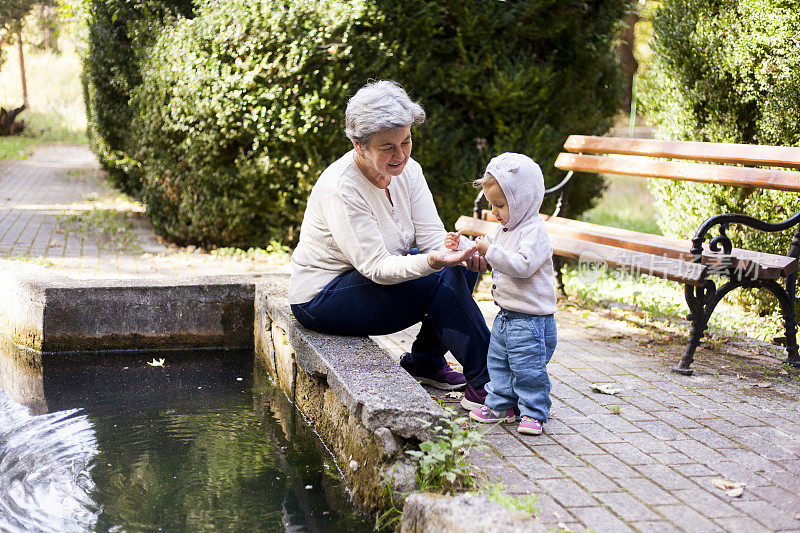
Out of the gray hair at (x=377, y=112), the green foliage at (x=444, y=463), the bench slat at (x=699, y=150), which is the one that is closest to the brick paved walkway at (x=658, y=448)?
the green foliage at (x=444, y=463)

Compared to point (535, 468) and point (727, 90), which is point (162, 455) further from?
point (727, 90)

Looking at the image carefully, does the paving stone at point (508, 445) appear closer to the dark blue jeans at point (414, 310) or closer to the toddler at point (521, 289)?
the toddler at point (521, 289)

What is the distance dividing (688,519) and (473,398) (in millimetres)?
1277

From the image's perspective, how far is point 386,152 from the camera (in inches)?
139

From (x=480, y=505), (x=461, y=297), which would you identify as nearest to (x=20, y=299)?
(x=461, y=297)

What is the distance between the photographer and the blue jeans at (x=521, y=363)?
3.37 metres

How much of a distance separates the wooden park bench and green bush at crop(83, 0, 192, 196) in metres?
4.52

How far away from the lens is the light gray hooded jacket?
3282mm

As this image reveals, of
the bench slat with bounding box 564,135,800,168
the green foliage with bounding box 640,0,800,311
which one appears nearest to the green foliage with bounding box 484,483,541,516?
the bench slat with bounding box 564,135,800,168

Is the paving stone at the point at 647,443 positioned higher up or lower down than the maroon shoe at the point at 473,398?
lower down

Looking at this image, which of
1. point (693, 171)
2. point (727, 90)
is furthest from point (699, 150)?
point (727, 90)

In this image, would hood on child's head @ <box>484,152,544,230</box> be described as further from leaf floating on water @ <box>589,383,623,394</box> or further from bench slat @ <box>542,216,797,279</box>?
bench slat @ <box>542,216,797,279</box>

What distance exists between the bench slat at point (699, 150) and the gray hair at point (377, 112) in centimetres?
244

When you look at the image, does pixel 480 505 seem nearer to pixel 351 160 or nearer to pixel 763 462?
pixel 763 462
